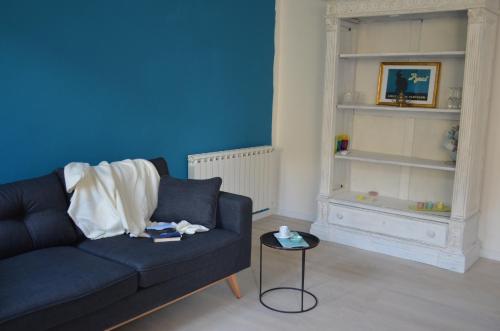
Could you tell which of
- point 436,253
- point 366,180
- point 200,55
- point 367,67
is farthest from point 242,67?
point 436,253

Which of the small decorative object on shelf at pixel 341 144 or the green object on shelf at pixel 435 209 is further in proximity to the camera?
the small decorative object on shelf at pixel 341 144

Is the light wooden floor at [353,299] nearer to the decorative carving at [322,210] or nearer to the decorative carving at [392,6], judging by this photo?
the decorative carving at [322,210]

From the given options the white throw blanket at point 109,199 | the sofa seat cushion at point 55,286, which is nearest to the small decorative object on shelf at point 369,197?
the white throw blanket at point 109,199

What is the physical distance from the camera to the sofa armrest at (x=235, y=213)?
320 cm

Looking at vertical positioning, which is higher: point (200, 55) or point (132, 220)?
point (200, 55)

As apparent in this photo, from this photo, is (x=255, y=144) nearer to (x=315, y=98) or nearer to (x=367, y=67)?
(x=315, y=98)

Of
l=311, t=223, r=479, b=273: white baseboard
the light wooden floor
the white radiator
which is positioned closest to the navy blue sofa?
the light wooden floor

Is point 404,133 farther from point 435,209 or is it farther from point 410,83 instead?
point 435,209

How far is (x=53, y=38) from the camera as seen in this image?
313 cm

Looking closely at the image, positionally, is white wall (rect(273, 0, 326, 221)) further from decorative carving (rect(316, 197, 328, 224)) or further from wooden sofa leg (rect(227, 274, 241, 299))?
wooden sofa leg (rect(227, 274, 241, 299))

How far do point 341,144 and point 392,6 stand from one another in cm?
123

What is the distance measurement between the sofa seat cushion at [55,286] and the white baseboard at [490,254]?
2953 mm

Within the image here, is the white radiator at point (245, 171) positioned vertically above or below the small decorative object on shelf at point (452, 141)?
below

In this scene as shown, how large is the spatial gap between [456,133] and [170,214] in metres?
2.35
